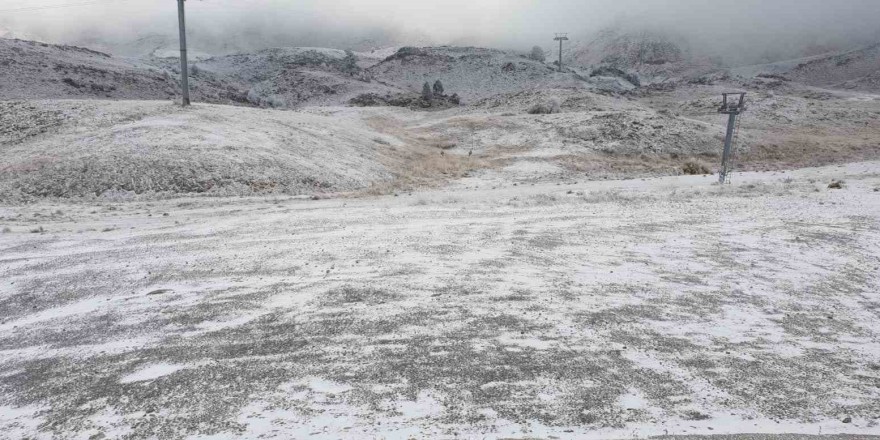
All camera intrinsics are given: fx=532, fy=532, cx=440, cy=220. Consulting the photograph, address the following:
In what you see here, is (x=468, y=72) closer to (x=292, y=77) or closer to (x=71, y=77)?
(x=292, y=77)

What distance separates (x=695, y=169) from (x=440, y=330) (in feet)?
78.2

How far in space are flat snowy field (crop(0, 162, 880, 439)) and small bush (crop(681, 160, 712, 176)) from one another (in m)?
14.2

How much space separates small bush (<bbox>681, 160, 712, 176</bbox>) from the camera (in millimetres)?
25859

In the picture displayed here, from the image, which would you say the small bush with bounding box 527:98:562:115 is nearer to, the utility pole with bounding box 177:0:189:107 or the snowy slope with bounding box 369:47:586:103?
the utility pole with bounding box 177:0:189:107

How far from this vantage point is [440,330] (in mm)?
6320

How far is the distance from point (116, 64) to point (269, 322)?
190ft

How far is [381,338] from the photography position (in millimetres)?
6125

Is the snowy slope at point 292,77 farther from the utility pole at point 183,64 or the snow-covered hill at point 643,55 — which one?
the snow-covered hill at point 643,55

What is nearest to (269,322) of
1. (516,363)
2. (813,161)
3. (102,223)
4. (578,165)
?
(516,363)

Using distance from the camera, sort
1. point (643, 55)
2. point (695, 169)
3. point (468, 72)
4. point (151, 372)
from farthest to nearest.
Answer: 1. point (643, 55)
2. point (468, 72)
3. point (695, 169)
4. point (151, 372)

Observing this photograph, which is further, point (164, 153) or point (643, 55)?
point (643, 55)

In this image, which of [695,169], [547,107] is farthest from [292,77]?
[695,169]

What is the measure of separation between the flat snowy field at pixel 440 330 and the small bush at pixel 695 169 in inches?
559

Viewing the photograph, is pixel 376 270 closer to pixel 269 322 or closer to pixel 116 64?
Answer: pixel 269 322
